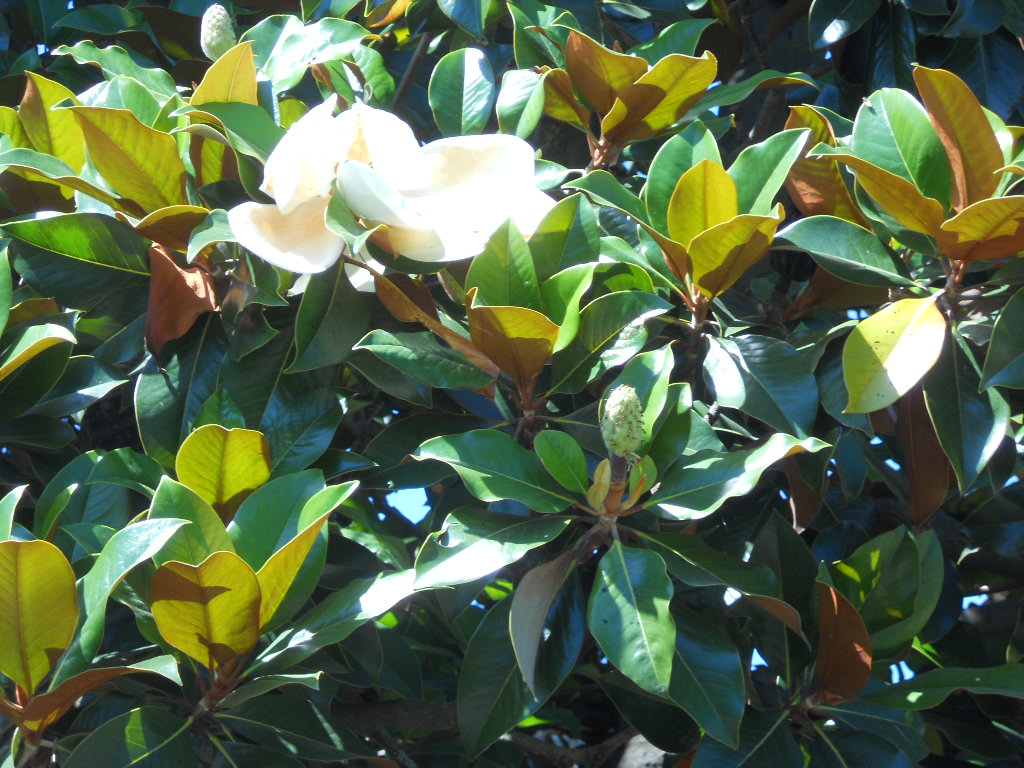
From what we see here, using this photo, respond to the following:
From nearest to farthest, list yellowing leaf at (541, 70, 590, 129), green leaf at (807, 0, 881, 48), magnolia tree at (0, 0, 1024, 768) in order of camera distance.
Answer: magnolia tree at (0, 0, 1024, 768) < yellowing leaf at (541, 70, 590, 129) < green leaf at (807, 0, 881, 48)

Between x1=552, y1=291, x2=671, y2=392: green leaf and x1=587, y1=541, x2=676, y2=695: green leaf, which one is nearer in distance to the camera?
x1=587, y1=541, x2=676, y2=695: green leaf

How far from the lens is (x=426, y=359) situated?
4.43ft

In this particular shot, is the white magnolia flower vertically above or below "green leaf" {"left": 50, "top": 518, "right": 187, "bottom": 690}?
above

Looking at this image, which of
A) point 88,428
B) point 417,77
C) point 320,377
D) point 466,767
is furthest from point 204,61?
point 466,767

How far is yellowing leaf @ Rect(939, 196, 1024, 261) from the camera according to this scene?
4.26 feet

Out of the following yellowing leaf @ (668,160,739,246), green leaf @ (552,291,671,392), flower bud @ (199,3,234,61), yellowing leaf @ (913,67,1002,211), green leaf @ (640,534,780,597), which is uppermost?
flower bud @ (199,3,234,61)

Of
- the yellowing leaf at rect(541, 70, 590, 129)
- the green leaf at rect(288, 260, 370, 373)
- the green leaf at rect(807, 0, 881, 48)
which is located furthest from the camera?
the green leaf at rect(807, 0, 881, 48)

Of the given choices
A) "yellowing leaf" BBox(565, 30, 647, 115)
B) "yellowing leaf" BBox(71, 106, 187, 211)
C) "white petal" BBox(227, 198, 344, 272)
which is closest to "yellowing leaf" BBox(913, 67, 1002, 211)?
"yellowing leaf" BBox(565, 30, 647, 115)

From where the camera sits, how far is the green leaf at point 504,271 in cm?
135

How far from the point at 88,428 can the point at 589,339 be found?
1146 mm

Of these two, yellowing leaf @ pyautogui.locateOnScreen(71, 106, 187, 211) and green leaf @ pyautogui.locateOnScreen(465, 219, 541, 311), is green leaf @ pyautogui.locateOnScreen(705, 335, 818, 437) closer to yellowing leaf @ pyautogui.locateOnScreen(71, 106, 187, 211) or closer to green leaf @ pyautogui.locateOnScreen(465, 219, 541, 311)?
green leaf @ pyautogui.locateOnScreen(465, 219, 541, 311)

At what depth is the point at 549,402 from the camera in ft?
5.42

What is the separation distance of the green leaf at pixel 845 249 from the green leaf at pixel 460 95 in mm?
552

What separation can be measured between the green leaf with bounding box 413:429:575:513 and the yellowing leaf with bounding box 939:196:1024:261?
606 millimetres
